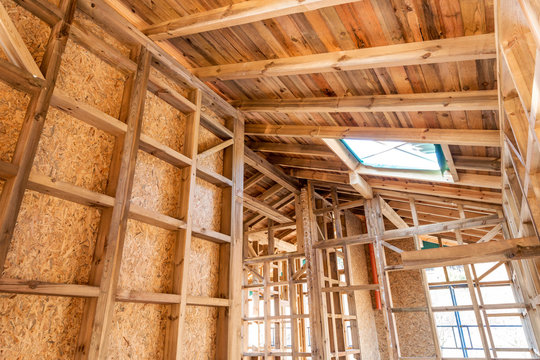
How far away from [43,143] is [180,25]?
1.41 metres

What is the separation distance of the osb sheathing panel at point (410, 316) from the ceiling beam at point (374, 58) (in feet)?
23.1

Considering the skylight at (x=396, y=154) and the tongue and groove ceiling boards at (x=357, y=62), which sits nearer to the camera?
the tongue and groove ceiling boards at (x=357, y=62)

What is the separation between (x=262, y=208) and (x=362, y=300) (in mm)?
3511

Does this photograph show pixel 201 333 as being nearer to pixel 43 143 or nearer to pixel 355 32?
pixel 43 143

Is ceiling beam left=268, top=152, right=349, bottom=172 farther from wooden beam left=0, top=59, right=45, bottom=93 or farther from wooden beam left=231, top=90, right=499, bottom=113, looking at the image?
wooden beam left=0, top=59, right=45, bottom=93

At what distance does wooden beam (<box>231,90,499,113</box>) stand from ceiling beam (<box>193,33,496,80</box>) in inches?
21.9

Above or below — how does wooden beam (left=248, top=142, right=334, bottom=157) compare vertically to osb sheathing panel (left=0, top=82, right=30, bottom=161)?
above

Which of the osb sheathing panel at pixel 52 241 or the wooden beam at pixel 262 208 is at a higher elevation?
the wooden beam at pixel 262 208

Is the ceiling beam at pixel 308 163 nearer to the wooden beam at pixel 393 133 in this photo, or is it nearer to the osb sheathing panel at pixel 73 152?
the wooden beam at pixel 393 133

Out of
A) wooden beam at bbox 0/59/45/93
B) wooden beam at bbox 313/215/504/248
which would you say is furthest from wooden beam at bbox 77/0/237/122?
wooden beam at bbox 313/215/504/248

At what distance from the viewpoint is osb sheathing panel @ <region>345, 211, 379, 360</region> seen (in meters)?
7.24

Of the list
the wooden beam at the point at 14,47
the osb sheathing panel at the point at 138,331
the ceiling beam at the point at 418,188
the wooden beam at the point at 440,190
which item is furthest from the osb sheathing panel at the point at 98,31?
the wooden beam at the point at 440,190

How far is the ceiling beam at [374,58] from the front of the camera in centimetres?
226

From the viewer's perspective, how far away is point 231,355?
9.87ft
